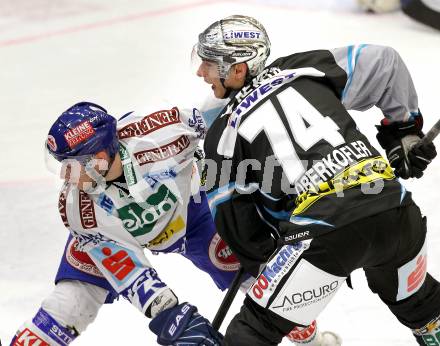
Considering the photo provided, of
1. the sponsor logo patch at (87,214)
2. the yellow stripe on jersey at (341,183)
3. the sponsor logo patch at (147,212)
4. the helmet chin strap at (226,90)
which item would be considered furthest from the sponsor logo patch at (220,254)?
the yellow stripe on jersey at (341,183)

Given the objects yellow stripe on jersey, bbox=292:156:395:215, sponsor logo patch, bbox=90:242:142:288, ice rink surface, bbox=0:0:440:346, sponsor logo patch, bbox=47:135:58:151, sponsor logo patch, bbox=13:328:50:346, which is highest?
sponsor logo patch, bbox=47:135:58:151

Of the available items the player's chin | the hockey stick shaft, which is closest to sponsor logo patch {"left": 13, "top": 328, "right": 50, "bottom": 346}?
the hockey stick shaft

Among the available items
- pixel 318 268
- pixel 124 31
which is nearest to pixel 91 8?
pixel 124 31

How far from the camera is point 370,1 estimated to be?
6.68m

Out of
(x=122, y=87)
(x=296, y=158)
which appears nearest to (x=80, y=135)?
(x=296, y=158)

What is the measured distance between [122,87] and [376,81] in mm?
3093

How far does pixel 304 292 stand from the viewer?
2479 millimetres

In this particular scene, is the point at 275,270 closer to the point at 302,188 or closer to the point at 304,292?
the point at 304,292

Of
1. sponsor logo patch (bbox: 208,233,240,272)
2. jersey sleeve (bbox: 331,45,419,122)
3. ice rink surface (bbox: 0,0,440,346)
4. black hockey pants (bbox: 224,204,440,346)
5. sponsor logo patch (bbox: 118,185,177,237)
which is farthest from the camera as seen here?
ice rink surface (bbox: 0,0,440,346)

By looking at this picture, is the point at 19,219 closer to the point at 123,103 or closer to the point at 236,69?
the point at 123,103

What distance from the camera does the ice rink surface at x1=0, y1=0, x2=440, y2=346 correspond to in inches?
143

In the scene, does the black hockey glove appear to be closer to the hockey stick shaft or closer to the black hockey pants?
the black hockey pants

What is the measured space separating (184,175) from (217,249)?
30 cm

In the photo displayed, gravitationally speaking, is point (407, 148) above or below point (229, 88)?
below
